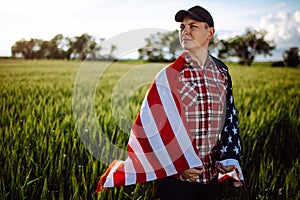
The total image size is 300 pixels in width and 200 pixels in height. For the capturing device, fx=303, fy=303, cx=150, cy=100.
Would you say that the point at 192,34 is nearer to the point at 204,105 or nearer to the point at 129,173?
the point at 204,105

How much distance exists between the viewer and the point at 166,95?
1.17m

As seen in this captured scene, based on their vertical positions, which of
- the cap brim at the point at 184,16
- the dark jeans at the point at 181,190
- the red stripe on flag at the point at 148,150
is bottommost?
the dark jeans at the point at 181,190

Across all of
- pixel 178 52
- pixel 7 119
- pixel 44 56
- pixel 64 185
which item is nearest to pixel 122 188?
pixel 64 185

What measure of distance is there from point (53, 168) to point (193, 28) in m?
1.10

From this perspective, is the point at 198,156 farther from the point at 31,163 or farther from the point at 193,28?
the point at 31,163

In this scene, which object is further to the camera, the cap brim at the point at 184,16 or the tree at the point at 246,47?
the tree at the point at 246,47

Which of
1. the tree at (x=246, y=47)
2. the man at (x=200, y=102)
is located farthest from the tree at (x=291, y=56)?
the man at (x=200, y=102)

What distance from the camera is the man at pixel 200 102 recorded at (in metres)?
1.22

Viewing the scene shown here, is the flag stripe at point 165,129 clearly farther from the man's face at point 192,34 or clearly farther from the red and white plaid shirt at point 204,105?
the man's face at point 192,34

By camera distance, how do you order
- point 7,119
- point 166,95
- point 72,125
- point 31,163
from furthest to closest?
point 7,119, point 72,125, point 31,163, point 166,95

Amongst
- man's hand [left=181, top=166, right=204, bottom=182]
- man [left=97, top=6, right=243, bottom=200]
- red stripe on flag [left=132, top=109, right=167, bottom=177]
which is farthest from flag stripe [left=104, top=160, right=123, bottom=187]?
man's hand [left=181, top=166, right=204, bottom=182]

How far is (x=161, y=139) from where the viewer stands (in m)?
1.18

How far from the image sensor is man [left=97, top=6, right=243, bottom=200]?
1175 mm

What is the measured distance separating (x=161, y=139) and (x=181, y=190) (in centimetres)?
26
